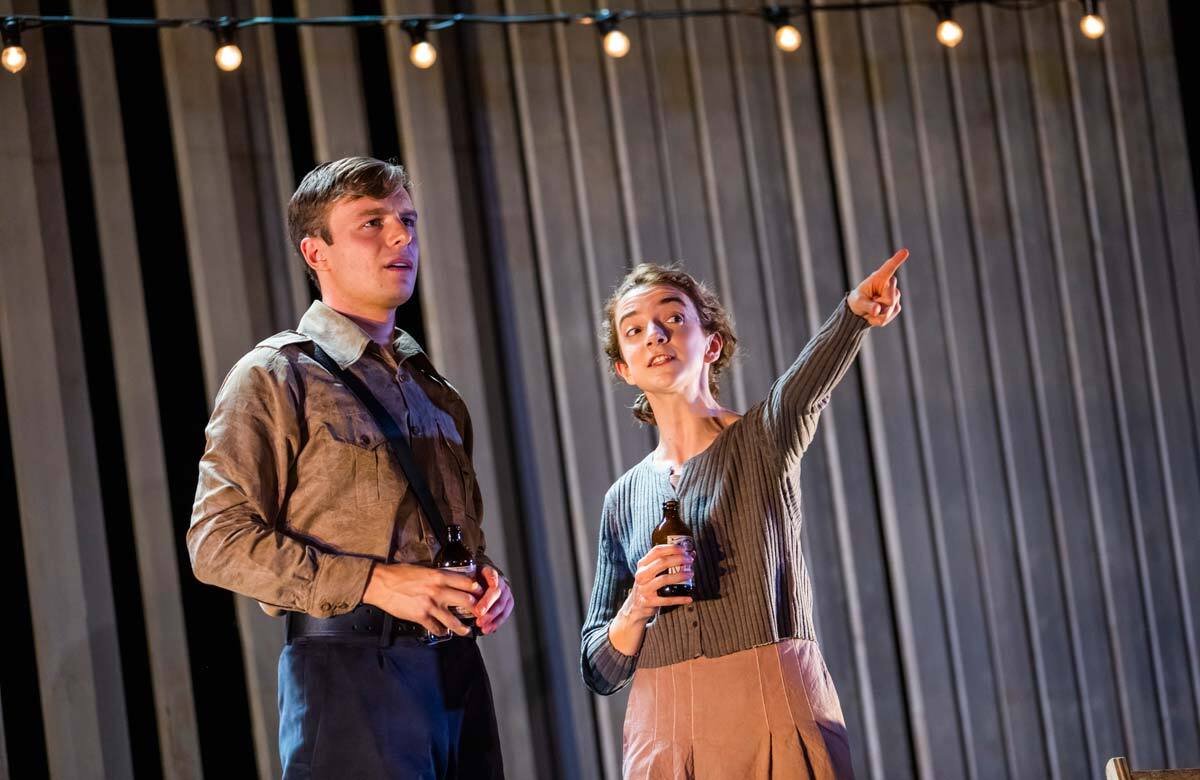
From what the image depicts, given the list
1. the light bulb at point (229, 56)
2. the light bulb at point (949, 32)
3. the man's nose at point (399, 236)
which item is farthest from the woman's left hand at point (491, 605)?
Answer: the light bulb at point (949, 32)

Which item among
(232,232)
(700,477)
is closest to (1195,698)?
(700,477)

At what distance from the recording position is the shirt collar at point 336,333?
2.27 metres

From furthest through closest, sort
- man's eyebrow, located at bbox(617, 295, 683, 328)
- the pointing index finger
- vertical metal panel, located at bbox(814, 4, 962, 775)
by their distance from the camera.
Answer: vertical metal panel, located at bbox(814, 4, 962, 775)
man's eyebrow, located at bbox(617, 295, 683, 328)
the pointing index finger

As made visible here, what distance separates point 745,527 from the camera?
8.01 feet

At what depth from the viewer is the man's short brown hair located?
7.59ft

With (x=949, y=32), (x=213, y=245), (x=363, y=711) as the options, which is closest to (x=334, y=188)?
(x=363, y=711)

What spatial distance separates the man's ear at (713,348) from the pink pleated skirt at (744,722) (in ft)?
2.18

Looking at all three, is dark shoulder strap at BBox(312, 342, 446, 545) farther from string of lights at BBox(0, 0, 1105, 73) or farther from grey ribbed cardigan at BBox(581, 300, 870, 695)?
string of lights at BBox(0, 0, 1105, 73)

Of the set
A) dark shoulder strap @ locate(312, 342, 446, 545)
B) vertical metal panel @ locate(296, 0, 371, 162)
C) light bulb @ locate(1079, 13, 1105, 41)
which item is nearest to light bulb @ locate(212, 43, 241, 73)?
vertical metal panel @ locate(296, 0, 371, 162)

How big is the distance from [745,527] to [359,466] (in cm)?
76

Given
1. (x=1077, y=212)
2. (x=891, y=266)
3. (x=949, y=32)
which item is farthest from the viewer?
(x=1077, y=212)

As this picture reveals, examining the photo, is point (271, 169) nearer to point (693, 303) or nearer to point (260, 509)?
point (693, 303)

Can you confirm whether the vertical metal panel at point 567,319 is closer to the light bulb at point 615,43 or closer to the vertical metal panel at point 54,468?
the light bulb at point 615,43

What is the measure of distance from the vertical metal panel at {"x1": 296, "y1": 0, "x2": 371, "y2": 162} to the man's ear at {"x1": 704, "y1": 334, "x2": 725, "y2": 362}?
1.86m
